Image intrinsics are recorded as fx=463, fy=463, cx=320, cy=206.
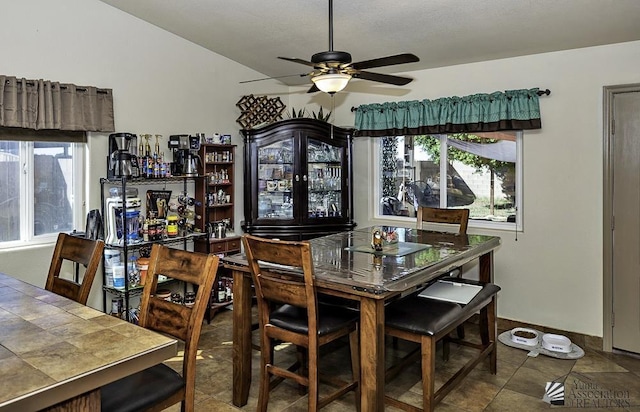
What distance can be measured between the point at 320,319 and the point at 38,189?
96.9 inches

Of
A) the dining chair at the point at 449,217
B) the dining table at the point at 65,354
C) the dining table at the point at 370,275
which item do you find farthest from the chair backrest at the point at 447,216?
the dining table at the point at 65,354

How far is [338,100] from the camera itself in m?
4.89

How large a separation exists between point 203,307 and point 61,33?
9.07 feet

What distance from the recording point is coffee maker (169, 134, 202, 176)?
402cm

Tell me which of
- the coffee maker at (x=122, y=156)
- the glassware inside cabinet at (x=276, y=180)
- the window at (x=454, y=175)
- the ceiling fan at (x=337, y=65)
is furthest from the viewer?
the glassware inside cabinet at (x=276, y=180)

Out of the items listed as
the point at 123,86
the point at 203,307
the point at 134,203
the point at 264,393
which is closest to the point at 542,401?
the point at 264,393

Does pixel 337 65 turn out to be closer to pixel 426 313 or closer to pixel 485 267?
pixel 426 313

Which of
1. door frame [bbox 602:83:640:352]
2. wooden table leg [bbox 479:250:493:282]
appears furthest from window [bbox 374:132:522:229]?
wooden table leg [bbox 479:250:493:282]

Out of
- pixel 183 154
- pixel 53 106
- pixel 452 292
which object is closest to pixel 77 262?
pixel 53 106

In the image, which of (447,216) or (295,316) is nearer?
(295,316)

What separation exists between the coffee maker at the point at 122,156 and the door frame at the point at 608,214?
3.54 metres

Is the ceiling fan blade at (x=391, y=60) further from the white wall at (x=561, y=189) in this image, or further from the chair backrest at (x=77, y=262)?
the white wall at (x=561, y=189)

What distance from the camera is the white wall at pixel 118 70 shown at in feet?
10.6

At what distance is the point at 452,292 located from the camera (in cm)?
289
